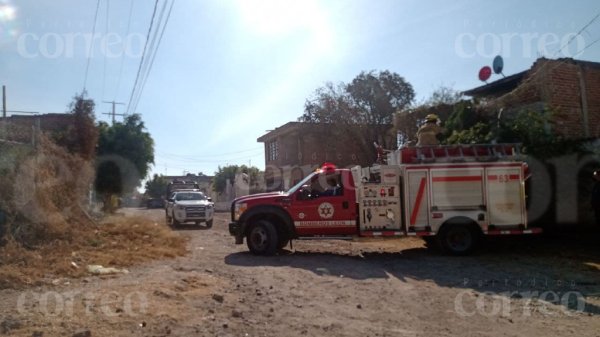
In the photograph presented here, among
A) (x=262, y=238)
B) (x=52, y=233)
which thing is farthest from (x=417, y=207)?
(x=52, y=233)

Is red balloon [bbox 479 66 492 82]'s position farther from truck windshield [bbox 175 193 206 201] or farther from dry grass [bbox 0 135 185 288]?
truck windshield [bbox 175 193 206 201]

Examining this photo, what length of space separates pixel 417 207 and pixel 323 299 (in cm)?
499

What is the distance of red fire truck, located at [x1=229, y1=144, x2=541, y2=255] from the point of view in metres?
11.7

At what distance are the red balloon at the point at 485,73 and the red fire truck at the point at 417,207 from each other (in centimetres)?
781

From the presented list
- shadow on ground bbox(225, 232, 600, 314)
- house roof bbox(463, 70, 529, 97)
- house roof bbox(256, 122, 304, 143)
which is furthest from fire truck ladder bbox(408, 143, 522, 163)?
house roof bbox(256, 122, 304, 143)

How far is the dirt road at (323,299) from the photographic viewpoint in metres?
5.91

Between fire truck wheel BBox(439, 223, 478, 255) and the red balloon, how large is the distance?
894 cm

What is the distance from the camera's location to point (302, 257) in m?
11.7

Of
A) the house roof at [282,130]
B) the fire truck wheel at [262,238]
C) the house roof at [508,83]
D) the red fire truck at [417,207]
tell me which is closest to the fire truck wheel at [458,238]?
the red fire truck at [417,207]

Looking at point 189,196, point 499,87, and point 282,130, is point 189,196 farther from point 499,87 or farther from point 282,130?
point 282,130

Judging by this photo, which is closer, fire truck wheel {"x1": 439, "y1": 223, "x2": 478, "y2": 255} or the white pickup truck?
fire truck wheel {"x1": 439, "y1": 223, "x2": 478, "y2": 255}

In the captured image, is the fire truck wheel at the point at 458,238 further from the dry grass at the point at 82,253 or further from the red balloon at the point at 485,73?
the red balloon at the point at 485,73

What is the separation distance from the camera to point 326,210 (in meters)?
11.7

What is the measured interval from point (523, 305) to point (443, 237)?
4.45 metres
